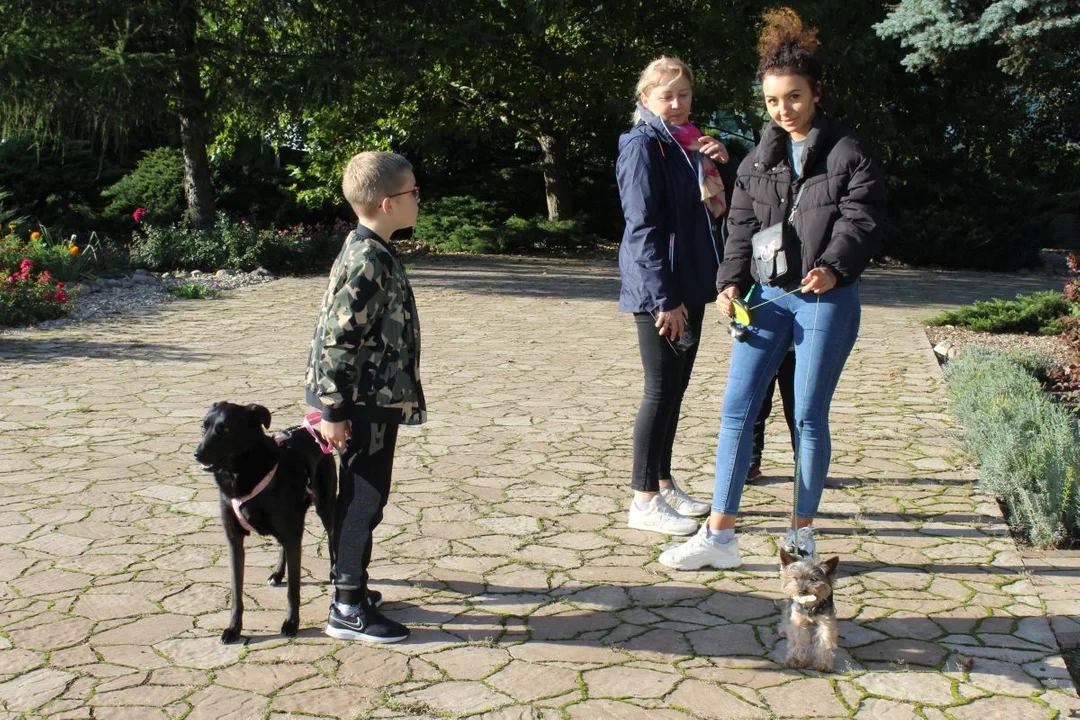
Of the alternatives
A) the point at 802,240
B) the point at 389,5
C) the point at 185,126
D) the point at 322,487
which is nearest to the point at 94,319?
the point at 185,126

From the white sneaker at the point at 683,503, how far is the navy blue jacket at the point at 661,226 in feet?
3.23

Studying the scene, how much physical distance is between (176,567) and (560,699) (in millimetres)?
1971

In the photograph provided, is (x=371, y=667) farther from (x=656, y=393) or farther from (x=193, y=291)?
(x=193, y=291)

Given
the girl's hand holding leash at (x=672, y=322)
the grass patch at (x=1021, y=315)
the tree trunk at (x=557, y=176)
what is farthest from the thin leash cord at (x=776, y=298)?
the tree trunk at (x=557, y=176)

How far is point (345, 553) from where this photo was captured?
393cm

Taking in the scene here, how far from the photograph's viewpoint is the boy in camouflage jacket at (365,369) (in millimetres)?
3676

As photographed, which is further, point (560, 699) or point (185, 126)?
point (185, 126)

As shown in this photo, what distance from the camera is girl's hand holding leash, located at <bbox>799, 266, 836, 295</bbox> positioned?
Result: 4.05m

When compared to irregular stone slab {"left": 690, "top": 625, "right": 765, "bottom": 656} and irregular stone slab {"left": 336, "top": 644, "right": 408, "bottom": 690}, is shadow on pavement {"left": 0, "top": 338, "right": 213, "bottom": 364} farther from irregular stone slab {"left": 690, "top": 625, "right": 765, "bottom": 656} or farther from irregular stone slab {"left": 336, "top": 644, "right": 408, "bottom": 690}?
irregular stone slab {"left": 690, "top": 625, "right": 765, "bottom": 656}

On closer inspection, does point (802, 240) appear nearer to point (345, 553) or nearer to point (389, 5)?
point (345, 553)

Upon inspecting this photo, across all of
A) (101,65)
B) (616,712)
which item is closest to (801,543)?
(616,712)

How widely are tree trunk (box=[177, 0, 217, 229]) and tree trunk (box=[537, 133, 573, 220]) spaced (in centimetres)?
710

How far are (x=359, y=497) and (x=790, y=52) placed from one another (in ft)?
7.34

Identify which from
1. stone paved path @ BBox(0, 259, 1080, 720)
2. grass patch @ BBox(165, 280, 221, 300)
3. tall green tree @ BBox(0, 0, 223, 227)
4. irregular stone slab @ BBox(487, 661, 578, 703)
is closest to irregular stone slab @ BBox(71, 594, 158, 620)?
stone paved path @ BBox(0, 259, 1080, 720)
